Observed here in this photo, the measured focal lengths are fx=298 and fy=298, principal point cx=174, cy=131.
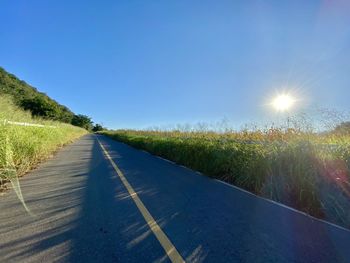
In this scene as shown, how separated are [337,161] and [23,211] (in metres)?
6.28

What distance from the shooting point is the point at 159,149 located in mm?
18031

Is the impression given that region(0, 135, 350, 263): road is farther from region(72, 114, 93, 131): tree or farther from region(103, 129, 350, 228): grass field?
region(72, 114, 93, 131): tree

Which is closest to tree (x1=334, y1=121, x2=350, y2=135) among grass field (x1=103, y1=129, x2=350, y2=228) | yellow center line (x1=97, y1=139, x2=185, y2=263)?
grass field (x1=103, y1=129, x2=350, y2=228)

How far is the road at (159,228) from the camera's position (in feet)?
11.9

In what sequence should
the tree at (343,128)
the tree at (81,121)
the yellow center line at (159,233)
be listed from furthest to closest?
1. the tree at (81,121)
2. the tree at (343,128)
3. the yellow center line at (159,233)

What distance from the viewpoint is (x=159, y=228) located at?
4.58 metres

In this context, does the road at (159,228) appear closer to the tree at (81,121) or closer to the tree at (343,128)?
the tree at (343,128)

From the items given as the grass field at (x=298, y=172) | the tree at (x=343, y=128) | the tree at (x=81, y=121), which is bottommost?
the grass field at (x=298, y=172)

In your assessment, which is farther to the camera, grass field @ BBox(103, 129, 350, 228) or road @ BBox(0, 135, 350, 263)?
grass field @ BBox(103, 129, 350, 228)

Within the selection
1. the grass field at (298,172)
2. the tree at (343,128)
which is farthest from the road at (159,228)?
the tree at (343,128)

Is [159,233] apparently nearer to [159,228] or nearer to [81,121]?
[159,228]

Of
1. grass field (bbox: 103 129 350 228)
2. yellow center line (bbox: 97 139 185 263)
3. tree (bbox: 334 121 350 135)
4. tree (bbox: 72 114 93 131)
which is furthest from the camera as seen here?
tree (bbox: 72 114 93 131)

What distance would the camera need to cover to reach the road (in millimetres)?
3629

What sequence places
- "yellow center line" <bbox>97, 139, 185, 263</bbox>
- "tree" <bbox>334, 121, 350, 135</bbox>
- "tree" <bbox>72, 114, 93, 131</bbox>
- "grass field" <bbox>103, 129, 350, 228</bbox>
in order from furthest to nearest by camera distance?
"tree" <bbox>72, 114, 93, 131</bbox> → "tree" <bbox>334, 121, 350, 135</bbox> → "grass field" <bbox>103, 129, 350, 228</bbox> → "yellow center line" <bbox>97, 139, 185, 263</bbox>
